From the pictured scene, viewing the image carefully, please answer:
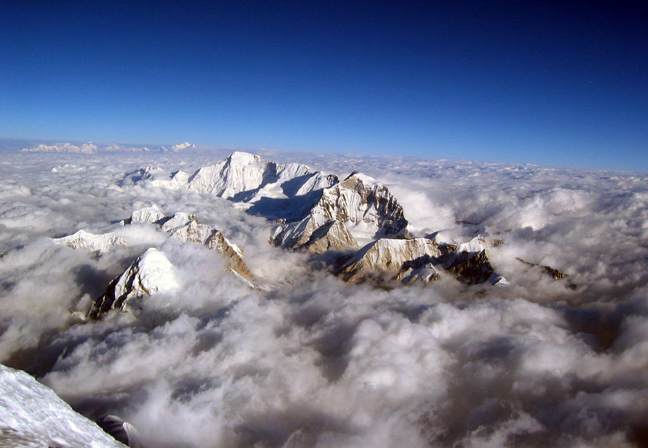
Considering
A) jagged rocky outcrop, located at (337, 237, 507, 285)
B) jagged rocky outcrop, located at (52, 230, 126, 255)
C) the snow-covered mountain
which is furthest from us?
jagged rocky outcrop, located at (337, 237, 507, 285)

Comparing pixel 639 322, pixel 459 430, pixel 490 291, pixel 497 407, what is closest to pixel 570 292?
pixel 490 291

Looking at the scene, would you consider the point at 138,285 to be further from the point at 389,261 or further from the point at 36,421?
the point at 389,261

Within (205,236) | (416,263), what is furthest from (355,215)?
(205,236)

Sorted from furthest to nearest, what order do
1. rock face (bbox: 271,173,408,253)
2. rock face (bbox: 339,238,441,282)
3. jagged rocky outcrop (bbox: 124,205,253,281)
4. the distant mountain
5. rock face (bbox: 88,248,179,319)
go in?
rock face (bbox: 271,173,408,253) < the distant mountain < rock face (bbox: 339,238,441,282) < jagged rocky outcrop (bbox: 124,205,253,281) < rock face (bbox: 88,248,179,319)

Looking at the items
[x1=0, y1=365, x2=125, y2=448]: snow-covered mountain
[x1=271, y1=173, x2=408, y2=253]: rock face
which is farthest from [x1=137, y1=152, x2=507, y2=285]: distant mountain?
[x1=0, y1=365, x2=125, y2=448]: snow-covered mountain

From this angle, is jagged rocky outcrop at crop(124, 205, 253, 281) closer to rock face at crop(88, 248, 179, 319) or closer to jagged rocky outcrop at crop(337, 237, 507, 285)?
rock face at crop(88, 248, 179, 319)

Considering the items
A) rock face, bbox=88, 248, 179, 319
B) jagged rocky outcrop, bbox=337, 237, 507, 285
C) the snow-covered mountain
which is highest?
the snow-covered mountain
